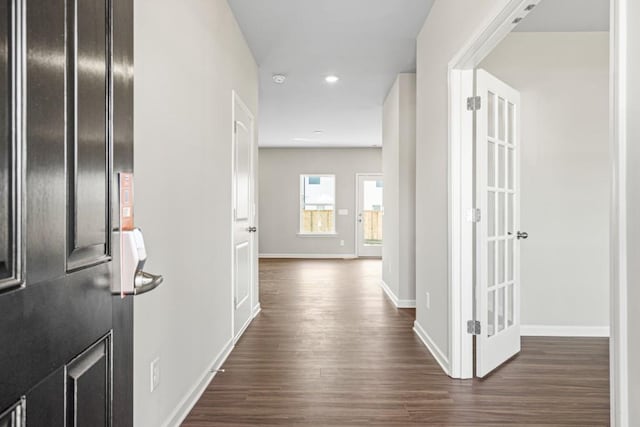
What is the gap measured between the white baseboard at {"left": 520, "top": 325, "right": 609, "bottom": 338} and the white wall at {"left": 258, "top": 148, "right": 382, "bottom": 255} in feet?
22.2

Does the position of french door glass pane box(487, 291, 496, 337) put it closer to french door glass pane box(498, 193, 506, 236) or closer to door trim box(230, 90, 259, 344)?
french door glass pane box(498, 193, 506, 236)

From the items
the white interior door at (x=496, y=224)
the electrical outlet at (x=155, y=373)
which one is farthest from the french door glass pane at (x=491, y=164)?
the electrical outlet at (x=155, y=373)

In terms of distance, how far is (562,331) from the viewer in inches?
148

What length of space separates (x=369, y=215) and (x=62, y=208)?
1000 cm

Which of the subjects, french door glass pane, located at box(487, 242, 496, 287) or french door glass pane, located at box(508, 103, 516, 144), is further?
french door glass pane, located at box(508, 103, 516, 144)

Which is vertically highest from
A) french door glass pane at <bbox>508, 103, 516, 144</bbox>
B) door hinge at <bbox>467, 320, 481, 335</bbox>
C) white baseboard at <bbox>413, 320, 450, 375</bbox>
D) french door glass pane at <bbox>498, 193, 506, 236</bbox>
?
french door glass pane at <bbox>508, 103, 516, 144</bbox>

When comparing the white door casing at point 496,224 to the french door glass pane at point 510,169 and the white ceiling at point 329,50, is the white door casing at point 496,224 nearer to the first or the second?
the french door glass pane at point 510,169

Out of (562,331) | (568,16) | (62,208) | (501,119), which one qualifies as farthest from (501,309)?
(62,208)

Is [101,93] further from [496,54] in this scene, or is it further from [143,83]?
[496,54]

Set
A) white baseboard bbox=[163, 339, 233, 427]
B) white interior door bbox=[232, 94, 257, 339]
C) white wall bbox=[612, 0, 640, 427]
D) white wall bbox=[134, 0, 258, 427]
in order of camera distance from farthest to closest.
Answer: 1. white interior door bbox=[232, 94, 257, 339]
2. white baseboard bbox=[163, 339, 233, 427]
3. white wall bbox=[134, 0, 258, 427]
4. white wall bbox=[612, 0, 640, 427]

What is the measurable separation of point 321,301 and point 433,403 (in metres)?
2.92

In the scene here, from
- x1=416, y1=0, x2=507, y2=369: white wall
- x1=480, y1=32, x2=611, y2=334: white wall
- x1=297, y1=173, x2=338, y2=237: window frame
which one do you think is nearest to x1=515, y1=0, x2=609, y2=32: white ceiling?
x1=480, y1=32, x2=611, y2=334: white wall

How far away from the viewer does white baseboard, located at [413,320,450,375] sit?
291 cm

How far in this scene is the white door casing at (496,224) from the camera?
9.09 ft
